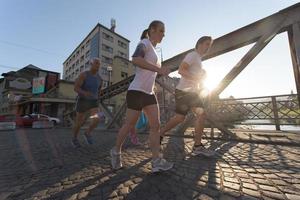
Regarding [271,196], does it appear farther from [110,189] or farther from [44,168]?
[44,168]

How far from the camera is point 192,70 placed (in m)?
2.84

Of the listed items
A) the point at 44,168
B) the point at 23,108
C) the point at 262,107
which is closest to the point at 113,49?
the point at 23,108

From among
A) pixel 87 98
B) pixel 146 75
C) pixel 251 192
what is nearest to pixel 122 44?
pixel 87 98

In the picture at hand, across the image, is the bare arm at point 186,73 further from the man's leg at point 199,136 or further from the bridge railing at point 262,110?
the bridge railing at point 262,110

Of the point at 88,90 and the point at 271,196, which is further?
the point at 88,90

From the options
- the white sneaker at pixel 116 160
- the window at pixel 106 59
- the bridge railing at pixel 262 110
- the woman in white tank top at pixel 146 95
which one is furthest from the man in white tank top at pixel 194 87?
the window at pixel 106 59

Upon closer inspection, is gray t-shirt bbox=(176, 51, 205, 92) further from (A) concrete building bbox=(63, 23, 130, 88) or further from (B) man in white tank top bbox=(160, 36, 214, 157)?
(A) concrete building bbox=(63, 23, 130, 88)

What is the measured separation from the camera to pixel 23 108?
35469 millimetres

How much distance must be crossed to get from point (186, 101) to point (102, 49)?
40.6 m

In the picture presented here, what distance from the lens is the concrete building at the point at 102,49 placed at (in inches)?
1570

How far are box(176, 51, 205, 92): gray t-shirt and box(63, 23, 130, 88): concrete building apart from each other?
35.7 metres

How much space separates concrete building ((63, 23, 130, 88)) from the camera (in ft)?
131

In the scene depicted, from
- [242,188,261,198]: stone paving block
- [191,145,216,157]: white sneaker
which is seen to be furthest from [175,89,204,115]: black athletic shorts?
[242,188,261,198]: stone paving block

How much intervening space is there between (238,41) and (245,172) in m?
3.77
